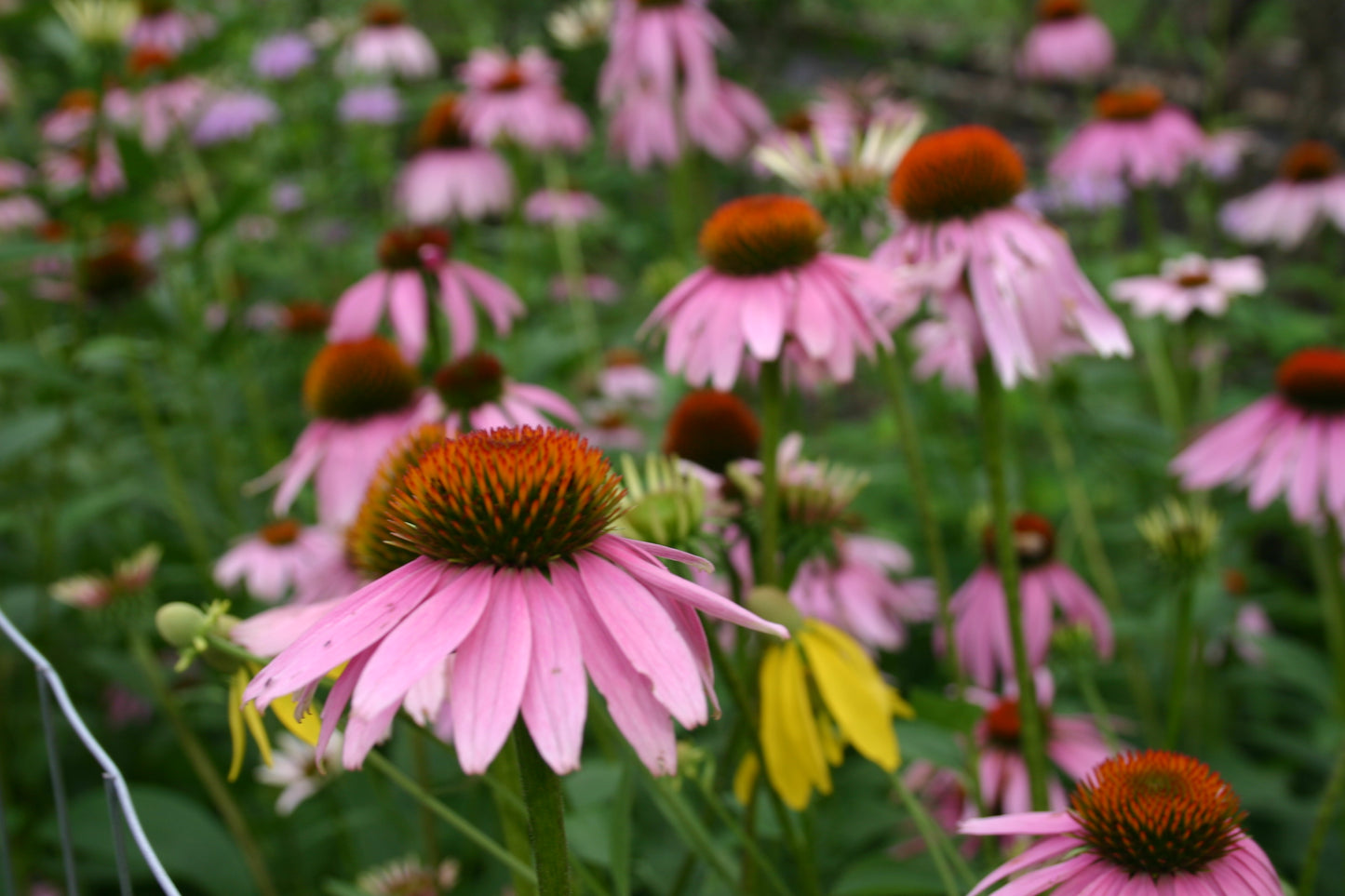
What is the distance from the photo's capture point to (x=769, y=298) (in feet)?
2.98

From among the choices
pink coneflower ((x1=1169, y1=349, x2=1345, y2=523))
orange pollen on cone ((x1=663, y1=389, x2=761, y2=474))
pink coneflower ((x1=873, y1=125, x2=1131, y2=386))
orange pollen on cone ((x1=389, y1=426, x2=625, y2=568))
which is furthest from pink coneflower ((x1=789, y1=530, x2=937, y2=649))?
orange pollen on cone ((x1=389, y1=426, x2=625, y2=568))

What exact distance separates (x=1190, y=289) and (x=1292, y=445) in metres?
0.45

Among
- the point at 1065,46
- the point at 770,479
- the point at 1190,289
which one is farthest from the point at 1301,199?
the point at 770,479

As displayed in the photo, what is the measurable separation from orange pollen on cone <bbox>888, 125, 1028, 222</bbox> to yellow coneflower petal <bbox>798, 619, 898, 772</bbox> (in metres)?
0.39

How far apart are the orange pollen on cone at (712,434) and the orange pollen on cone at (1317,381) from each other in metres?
0.65

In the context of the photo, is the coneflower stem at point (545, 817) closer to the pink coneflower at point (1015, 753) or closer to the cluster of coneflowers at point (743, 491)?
the cluster of coneflowers at point (743, 491)

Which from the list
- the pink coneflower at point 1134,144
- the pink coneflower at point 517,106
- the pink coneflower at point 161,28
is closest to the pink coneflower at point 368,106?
the pink coneflower at point 161,28

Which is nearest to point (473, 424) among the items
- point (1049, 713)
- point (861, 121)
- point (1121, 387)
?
point (1049, 713)

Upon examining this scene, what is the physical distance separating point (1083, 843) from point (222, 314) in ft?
8.50

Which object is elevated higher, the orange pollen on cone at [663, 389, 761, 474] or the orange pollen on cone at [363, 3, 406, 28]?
the orange pollen on cone at [363, 3, 406, 28]

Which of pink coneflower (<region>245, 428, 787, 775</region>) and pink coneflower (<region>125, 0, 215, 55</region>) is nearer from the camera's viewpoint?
pink coneflower (<region>245, 428, 787, 775</region>)

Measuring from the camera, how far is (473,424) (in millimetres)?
1104

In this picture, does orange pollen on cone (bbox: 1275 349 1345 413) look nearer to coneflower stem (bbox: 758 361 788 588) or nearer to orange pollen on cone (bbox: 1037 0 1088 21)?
coneflower stem (bbox: 758 361 788 588)

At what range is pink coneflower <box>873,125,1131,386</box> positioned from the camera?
90cm
